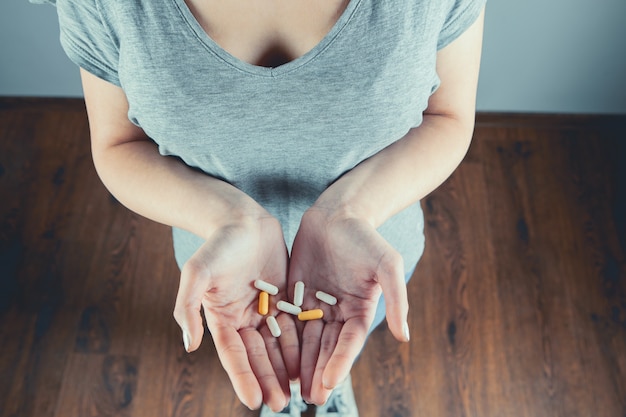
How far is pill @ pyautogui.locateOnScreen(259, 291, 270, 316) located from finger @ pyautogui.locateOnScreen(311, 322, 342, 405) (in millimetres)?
90

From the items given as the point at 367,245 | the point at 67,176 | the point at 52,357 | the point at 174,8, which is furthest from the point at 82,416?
the point at 174,8

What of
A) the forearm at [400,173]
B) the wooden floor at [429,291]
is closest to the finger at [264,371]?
the forearm at [400,173]

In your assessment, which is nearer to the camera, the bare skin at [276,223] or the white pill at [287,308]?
the bare skin at [276,223]

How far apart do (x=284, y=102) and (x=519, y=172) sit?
5.38 ft

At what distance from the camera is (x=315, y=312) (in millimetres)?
869

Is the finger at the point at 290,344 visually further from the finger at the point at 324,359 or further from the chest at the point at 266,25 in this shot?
the chest at the point at 266,25

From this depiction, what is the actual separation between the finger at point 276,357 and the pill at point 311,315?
5cm

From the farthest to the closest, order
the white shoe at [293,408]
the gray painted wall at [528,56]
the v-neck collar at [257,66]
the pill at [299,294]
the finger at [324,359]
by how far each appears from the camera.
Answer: the gray painted wall at [528,56] → the white shoe at [293,408] → the pill at [299,294] → the finger at [324,359] → the v-neck collar at [257,66]

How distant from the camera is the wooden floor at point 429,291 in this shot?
1804 mm

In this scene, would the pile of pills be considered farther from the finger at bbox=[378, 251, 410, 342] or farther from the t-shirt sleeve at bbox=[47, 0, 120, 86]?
the t-shirt sleeve at bbox=[47, 0, 120, 86]

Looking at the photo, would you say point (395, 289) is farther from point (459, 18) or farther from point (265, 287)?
point (459, 18)

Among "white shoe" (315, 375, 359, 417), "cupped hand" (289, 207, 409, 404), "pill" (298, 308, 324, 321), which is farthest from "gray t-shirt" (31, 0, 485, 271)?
"white shoe" (315, 375, 359, 417)

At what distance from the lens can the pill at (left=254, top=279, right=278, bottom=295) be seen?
2.90 feet

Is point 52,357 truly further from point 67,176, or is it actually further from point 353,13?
point 353,13
